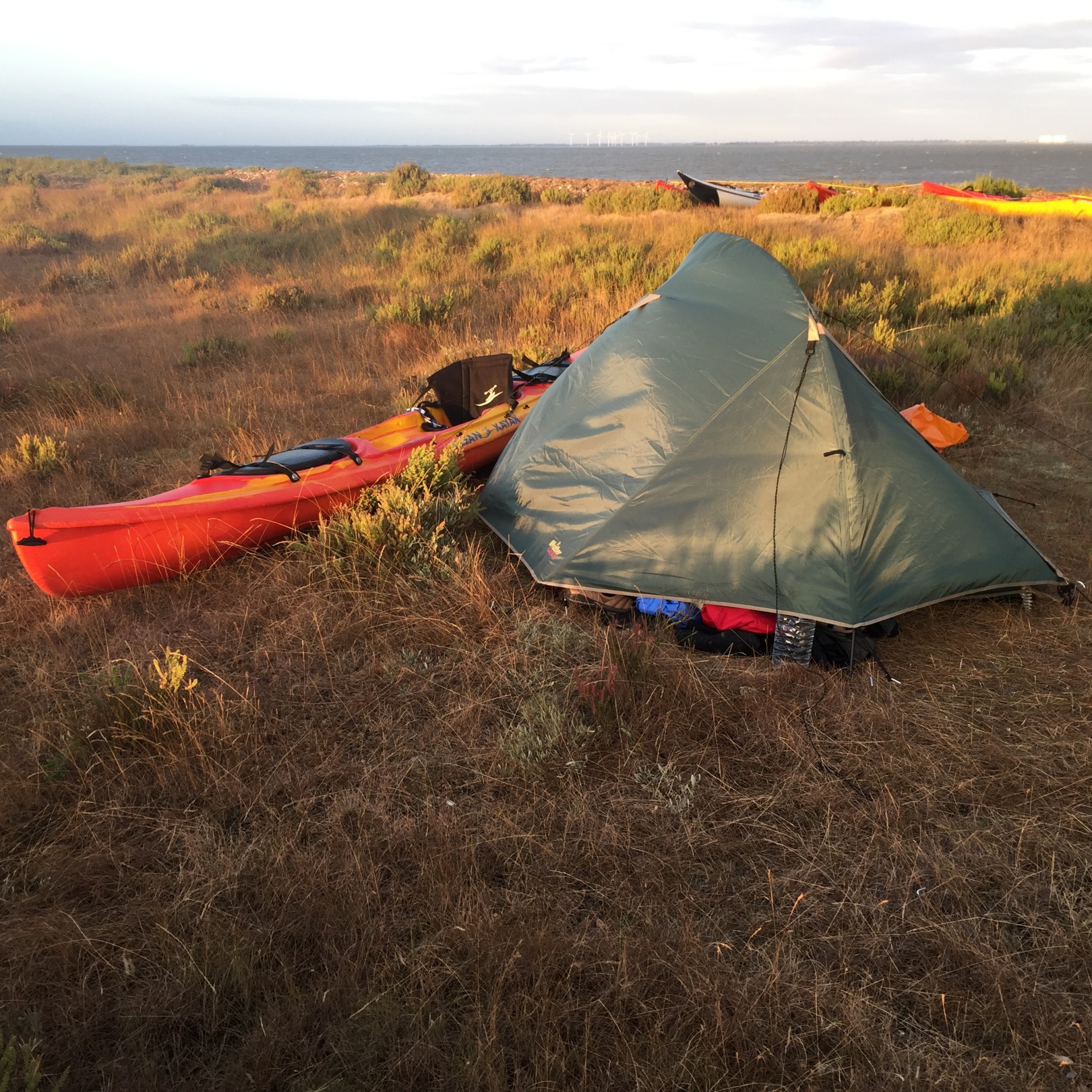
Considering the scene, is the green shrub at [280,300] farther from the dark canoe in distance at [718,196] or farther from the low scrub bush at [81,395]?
the dark canoe in distance at [718,196]

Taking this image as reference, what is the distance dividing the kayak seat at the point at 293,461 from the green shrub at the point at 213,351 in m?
3.66

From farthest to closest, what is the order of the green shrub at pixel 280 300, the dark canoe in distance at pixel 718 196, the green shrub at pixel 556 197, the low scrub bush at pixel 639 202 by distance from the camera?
the green shrub at pixel 556 197 → the dark canoe in distance at pixel 718 196 → the low scrub bush at pixel 639 202 → the green shrub at pixel 280 300

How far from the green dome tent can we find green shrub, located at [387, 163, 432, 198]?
20963 millimetres

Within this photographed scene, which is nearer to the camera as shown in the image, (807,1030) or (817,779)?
(807,1030)

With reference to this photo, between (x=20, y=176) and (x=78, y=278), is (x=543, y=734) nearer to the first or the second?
(x=78, y=278)

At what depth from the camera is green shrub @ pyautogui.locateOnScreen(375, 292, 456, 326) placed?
9.12m

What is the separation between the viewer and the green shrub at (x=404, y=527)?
3.97m

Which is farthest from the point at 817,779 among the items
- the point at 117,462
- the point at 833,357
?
the point at 117,462

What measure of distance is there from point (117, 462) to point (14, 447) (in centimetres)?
82

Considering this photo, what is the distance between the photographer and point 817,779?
2785 mm

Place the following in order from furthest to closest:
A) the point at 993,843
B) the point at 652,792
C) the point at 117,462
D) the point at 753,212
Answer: the point at 753,212 < the point at 117,462 < the point at 652,792 < the point at 993,843

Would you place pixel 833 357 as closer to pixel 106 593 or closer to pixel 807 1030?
pixel 807 1030

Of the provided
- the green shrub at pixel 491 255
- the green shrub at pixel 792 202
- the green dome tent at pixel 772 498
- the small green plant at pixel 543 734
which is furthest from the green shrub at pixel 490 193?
the small green plant at pixel 543 734

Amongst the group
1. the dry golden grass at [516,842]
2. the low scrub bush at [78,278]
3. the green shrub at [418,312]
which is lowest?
the dry golden grass at [516,842]
